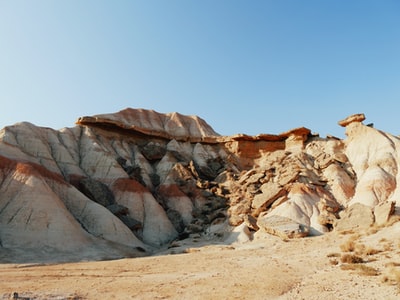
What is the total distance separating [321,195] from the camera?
36.5 metres

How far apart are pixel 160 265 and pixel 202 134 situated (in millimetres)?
37654

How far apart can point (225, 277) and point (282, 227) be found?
1481 centimetres

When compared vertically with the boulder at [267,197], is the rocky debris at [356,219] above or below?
below

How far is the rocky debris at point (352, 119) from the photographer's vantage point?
44.8 metres

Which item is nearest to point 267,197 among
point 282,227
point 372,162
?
point 282,227

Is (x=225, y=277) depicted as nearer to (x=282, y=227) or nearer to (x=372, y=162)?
(x=282, y=227)

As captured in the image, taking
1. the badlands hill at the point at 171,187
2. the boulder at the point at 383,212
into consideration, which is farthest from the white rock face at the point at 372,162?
the boulder at the point at 383,212

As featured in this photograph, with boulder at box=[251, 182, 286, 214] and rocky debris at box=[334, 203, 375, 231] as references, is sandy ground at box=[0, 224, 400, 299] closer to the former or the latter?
rocky debris at box=[334, 203, 375, 231]

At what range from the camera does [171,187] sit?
43000mm

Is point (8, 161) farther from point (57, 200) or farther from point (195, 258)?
point (195, 258)

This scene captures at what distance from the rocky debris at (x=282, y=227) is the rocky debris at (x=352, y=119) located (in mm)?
20408

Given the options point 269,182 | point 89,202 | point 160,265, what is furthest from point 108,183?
point 160,265

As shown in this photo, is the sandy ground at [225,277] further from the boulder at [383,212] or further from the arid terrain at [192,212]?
the boulder at [383,212]

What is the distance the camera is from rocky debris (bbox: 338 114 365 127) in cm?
4478
